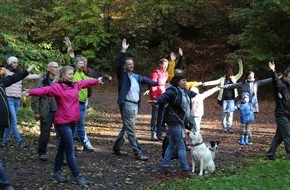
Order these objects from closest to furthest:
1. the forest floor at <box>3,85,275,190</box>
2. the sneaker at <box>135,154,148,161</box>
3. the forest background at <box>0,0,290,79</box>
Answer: the forest floor at <box>3,85,275,190</box>, the sneaker at <box>135,154,148,161</box>, the forest background at <box>0,0,290,79</box>

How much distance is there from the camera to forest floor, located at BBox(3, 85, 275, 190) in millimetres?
7410

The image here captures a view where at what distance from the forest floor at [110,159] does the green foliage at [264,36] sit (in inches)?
259

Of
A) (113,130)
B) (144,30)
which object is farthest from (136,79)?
(144,30)

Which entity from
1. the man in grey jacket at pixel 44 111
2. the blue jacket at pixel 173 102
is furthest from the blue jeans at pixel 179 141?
the man in grey jacket at pixel 44 111

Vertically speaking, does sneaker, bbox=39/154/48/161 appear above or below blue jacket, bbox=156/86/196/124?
below

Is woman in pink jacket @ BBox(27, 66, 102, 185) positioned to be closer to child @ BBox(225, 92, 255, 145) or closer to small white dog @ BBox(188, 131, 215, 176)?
small white dog @ BBox(188, 131, 215, 176)

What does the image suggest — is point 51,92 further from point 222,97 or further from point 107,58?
point 107,58

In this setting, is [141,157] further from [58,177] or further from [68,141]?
[68,141]

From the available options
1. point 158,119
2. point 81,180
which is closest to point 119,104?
point 81,180

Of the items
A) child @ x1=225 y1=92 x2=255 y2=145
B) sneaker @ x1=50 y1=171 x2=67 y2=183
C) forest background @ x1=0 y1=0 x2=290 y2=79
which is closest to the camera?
sneaker @ x1=50 y1=171 x2=67 y2=183

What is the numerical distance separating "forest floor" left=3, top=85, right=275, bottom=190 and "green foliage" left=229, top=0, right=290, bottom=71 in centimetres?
658

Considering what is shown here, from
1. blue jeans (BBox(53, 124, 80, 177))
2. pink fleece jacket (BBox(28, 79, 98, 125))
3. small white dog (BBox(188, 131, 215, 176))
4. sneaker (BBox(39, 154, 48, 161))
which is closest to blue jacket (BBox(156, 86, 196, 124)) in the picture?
small white dog (BBox(188, 131, 215, 176))

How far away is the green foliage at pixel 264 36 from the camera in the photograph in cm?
2119

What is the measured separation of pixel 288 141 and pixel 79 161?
4294mm
